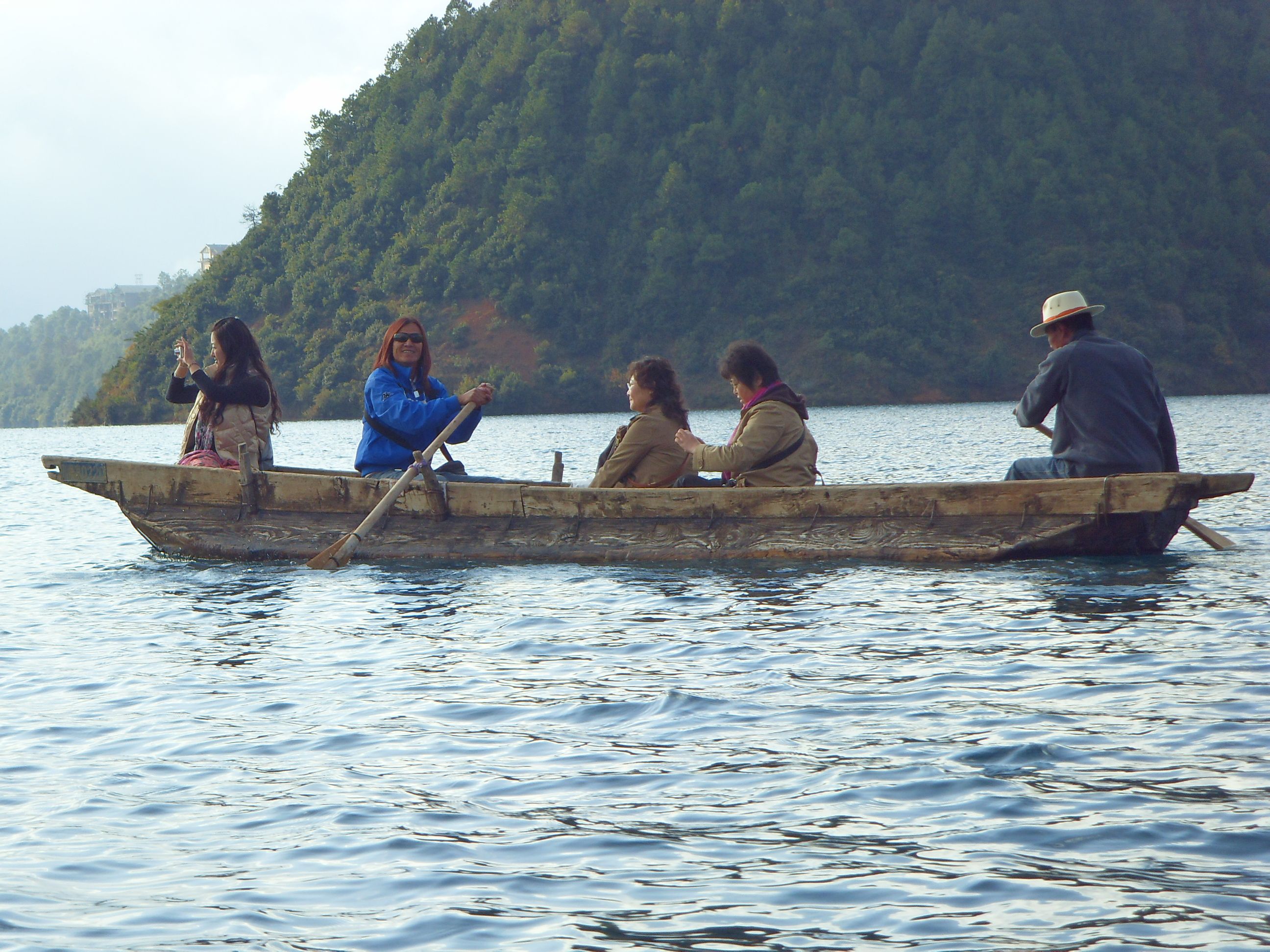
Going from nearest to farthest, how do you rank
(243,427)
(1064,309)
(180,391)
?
1. (1064,309)
2. (180,391)
3. (243,427)

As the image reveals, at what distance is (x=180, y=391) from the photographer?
36.0ft

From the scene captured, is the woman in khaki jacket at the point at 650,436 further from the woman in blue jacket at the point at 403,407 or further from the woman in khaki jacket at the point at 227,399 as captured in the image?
the woman in khaki jacket at the point at 227,399

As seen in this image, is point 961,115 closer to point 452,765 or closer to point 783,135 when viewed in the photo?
point 783,135

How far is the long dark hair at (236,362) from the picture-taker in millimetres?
10703

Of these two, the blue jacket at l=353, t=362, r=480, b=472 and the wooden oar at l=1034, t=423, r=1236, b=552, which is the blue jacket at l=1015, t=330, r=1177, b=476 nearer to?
the wooden oar at l=1034, t=423, r=1236, b=552

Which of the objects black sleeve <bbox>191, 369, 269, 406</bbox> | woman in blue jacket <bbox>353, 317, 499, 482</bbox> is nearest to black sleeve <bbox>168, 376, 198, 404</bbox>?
black sleeve <bbox>191, 369, 269, 406</bbox>

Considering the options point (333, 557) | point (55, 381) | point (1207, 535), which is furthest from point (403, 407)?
point (55, 381)

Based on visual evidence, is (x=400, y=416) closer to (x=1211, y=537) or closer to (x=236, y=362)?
(x=236, y=362)

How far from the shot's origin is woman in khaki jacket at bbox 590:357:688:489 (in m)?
9.98

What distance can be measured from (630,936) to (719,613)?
4752mm

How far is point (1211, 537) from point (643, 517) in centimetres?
429

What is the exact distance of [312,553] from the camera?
11031 millimetres

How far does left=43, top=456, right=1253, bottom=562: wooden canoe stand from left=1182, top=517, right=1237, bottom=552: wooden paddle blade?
0.60m

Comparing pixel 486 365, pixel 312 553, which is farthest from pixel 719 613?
pixel 486 365
